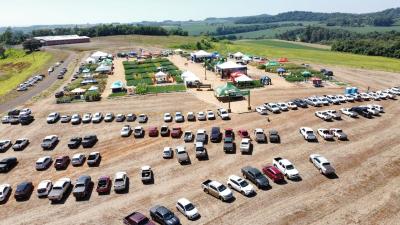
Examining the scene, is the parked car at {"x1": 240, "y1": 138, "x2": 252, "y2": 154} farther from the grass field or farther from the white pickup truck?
the grass field

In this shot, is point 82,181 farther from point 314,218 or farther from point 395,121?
point 395,121

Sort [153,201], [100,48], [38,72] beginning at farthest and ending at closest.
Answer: [100,48] < [38,72] < [153,201]

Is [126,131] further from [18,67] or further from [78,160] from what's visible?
[18,67]

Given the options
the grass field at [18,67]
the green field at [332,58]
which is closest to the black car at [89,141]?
the grass field at [18,67]

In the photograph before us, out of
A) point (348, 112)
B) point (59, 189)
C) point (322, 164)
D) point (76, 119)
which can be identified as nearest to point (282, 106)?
point (348, 112)

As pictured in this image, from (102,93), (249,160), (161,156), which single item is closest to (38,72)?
(102,93)

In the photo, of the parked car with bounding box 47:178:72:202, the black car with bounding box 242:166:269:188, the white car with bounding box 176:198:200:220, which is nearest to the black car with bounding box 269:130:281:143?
the black car with bounding box 242:166:269:188
